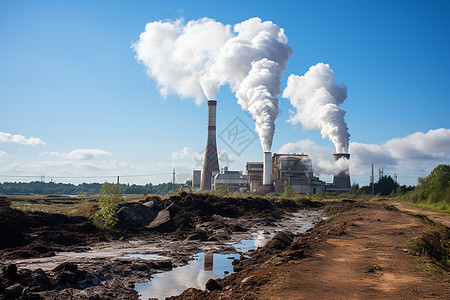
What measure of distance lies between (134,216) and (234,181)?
42.5m

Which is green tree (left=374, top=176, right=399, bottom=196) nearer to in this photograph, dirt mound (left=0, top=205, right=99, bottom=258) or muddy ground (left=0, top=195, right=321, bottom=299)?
muddy ground (left=0, top=195, right=321, bottom=299)

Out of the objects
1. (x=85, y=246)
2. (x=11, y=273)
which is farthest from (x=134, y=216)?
(x=11, y=273)

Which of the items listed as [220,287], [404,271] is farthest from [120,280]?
[404,271]

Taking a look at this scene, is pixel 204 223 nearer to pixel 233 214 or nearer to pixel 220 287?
pixel 233 214

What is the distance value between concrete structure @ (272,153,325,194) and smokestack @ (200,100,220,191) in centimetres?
1013

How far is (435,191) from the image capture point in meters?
32.8

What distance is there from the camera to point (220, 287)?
6.44 metres

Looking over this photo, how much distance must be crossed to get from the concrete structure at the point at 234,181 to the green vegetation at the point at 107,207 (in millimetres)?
40759

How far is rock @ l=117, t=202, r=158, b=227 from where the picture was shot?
15.9 m

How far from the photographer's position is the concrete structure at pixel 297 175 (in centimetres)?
5775

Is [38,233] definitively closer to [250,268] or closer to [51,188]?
[250,268]

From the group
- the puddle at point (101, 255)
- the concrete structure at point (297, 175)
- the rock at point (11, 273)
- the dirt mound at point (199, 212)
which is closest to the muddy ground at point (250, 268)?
the rock at point (11, 273)

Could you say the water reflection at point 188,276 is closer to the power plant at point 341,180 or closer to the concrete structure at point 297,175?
the concrete structure at point 297,175

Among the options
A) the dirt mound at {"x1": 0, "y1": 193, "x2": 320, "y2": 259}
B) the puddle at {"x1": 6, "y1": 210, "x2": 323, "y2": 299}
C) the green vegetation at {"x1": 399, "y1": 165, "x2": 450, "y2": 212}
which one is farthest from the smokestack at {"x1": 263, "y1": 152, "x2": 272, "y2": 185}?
the puddle at {"x1": 6, "y1": 210, "x2": 323, "y2": 299}
